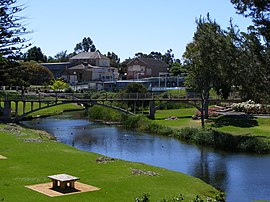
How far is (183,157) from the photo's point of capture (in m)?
39.6

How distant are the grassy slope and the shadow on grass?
26.5 m

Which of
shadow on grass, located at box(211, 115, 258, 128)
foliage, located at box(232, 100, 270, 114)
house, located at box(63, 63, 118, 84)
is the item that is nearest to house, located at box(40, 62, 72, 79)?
house, located at box(63, 63, 118, 84)

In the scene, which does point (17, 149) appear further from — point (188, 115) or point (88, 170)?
point (188, 115)

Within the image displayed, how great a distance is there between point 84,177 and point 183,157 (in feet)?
56.3

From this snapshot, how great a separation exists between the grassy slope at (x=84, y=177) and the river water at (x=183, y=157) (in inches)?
148

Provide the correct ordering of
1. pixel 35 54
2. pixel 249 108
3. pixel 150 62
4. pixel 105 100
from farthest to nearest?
pixel 35 54, pixel 150 62, pixel 105 100, pixel 249 108

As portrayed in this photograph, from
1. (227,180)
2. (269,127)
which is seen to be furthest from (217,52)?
(269,127)

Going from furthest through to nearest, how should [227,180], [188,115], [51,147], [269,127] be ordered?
[188,115] → [269,127] → [51,147] → [227,180]

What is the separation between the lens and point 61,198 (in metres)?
19.5

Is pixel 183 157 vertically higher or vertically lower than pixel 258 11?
lower

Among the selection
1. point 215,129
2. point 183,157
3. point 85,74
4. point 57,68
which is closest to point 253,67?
point 183,157

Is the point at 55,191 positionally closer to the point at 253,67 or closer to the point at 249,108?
the point at 253,67

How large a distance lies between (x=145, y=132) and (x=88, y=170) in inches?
1281

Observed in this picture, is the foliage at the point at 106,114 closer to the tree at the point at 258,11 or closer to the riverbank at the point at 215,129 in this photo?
the riverbank at the point at 215,129
